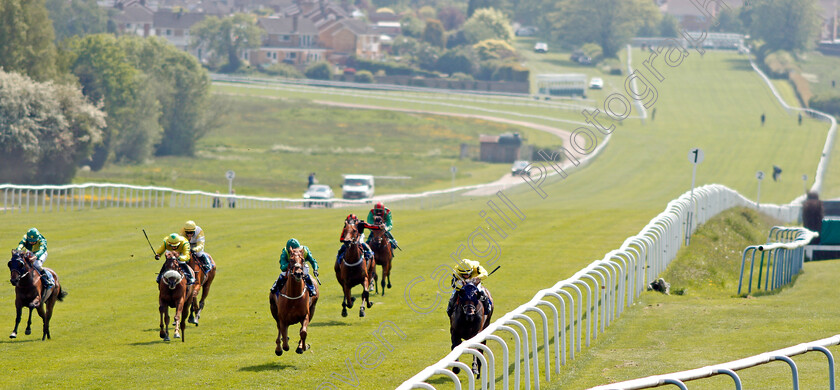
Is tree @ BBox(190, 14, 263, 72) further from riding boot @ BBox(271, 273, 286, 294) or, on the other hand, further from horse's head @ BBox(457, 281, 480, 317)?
horse's head @ BBox(457, 281, 480, 317)

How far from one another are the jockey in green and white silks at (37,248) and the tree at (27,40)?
49346mm

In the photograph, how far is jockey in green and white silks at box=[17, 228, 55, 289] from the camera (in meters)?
16.1

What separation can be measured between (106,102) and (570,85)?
51494 mm

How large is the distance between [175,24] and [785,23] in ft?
296

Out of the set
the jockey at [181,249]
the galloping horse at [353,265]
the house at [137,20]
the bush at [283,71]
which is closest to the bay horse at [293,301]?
the jockey at [181,249]

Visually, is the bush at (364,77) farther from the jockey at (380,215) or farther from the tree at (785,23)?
the jockey at (380,215)

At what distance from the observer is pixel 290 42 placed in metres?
149

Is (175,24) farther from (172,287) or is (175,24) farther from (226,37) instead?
(172,287)

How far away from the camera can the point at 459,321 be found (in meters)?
13.0

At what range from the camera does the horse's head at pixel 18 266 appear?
15648 millimetres

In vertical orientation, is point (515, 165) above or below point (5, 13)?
below

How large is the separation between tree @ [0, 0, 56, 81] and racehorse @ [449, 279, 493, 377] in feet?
181

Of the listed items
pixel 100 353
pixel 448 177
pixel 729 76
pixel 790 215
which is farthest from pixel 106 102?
pixel 729 76

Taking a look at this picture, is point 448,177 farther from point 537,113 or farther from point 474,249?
point 474,249
